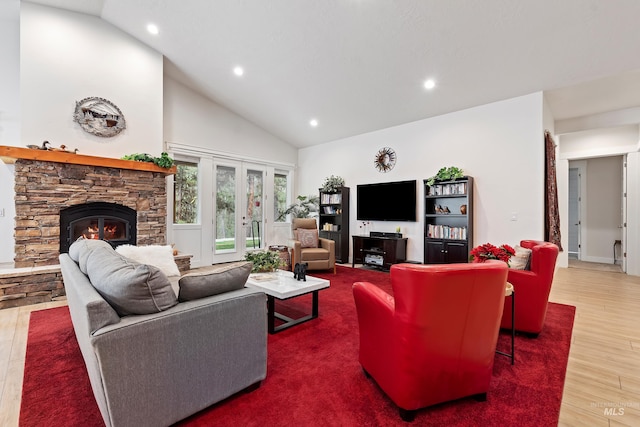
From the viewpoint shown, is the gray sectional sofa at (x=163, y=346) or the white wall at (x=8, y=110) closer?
the gray sectional sofa at (x=163, y=346)

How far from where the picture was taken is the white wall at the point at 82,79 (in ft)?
12.8

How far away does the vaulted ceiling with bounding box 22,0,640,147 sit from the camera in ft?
9.95

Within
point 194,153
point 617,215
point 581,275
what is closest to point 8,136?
point 194,153

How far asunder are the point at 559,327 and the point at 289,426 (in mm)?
2957

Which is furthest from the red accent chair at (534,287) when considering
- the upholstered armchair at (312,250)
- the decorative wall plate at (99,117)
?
the decorative wall plate at (99,117)

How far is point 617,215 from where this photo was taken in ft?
20.9

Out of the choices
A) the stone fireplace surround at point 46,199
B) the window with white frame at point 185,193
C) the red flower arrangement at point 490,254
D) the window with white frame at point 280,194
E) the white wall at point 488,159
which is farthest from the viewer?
the window with white frame at point 280,194

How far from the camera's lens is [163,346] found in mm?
1419

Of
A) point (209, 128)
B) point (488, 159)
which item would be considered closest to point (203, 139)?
point (209, 128)

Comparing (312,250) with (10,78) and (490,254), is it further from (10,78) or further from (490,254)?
(10,78)

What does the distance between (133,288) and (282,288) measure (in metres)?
1.52

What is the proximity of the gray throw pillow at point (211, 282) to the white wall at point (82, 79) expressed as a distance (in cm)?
397

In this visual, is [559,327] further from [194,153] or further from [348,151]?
[194,153]

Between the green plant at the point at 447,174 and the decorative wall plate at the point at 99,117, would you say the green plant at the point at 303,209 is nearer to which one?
the green plant at the point at 447,174
